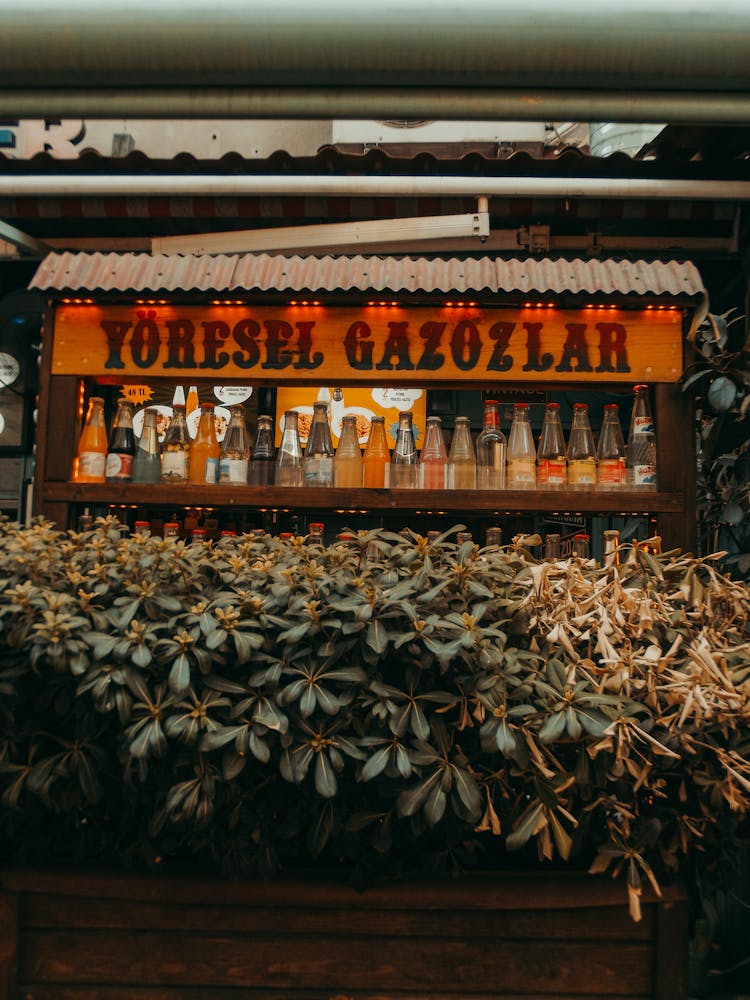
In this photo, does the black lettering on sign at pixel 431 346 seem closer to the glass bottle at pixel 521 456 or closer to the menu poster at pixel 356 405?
the glass bottle at pixel 521 456

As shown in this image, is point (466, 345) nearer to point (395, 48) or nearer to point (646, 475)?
point (646, 475)

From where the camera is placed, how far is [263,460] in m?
4.01

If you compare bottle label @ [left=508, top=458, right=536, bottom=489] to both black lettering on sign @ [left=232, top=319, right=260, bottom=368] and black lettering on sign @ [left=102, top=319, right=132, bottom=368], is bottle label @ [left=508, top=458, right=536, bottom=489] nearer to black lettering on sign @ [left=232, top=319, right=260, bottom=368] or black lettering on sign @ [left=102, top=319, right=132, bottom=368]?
black lettering on sign @ [left=232, top=319, right=260, bottom=368]

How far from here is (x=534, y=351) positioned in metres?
3.77

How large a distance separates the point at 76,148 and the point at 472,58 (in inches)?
257

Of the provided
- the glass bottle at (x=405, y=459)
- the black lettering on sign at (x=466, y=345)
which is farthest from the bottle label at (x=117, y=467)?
the black lettering on sign at (x=466, y=345)

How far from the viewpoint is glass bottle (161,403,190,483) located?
12.7ft

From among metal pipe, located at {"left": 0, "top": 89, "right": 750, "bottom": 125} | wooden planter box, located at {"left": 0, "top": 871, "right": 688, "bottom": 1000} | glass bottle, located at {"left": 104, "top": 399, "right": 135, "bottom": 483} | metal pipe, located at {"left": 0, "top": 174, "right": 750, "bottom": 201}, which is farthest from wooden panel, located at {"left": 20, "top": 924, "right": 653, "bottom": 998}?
metal pipe, located at {"left": 0, "top": 174, "right": 750, "bottom": 201}

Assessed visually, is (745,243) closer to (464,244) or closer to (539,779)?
(464,244)

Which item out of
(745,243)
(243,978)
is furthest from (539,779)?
(745,243)

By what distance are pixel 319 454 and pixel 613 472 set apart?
1.30 meters

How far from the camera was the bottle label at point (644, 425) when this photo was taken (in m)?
3.77

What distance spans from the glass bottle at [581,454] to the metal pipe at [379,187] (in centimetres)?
116

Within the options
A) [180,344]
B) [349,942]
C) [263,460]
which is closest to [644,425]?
[263,460]
